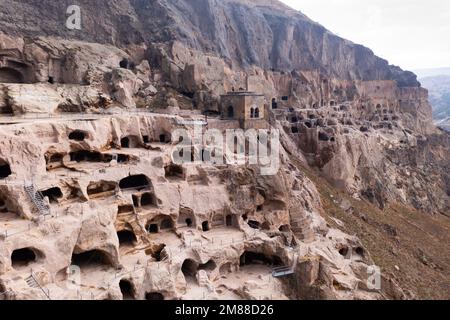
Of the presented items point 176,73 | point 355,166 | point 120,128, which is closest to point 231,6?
point 176,73

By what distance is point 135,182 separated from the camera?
32969mm

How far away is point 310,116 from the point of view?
71938 mm

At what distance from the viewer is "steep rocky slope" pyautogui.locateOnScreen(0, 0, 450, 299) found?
25.4 m

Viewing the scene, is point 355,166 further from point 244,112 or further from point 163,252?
point 163,252

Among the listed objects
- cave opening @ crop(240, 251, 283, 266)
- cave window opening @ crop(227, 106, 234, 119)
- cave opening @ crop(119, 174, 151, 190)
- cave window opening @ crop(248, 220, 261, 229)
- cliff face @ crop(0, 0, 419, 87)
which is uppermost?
cliff face @ crop(0, 0, 419, 87)

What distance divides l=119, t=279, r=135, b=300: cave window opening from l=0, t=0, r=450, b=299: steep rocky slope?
0.15m

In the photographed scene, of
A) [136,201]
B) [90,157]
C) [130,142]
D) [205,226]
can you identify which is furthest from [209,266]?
[130,142]

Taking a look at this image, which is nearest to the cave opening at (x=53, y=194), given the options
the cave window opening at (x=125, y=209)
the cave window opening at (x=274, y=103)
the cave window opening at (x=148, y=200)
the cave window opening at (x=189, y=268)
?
the cave window opening at (x=125, y=209)

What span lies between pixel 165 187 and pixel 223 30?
5570cm

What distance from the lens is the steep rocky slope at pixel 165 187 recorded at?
2536 cm

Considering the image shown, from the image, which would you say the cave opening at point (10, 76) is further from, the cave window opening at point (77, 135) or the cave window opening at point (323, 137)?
the cave window opening at point (323, 137)

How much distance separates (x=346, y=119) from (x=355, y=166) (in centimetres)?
2436

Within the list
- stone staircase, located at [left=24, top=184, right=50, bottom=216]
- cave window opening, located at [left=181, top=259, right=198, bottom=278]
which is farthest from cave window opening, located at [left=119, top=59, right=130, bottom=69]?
cave window opening, located at [left=181, top=259, right=198, bottom=278]

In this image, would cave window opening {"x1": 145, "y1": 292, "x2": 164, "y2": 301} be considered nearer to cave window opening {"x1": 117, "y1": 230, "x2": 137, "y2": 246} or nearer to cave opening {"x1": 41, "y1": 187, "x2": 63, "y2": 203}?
cave window opening {"x1": 117, "y1": 230, "x2": 137, "y2": 246}
